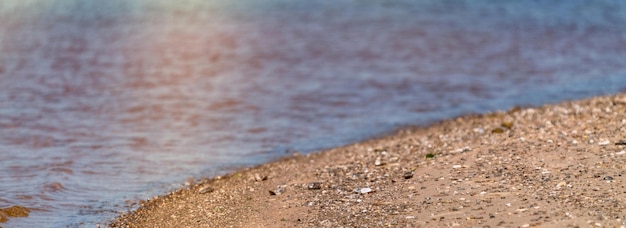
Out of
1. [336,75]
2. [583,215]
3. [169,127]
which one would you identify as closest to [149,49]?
[336,75]

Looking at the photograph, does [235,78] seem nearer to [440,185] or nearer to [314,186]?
[314,186]

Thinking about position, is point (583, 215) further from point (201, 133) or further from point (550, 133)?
point (201, 133)

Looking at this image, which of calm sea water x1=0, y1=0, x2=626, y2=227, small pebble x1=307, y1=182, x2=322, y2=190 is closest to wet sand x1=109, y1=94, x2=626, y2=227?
small pebble x1=307, y1=182, x2=322, y2=190

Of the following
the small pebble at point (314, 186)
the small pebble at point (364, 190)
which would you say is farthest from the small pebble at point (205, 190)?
the small pebble at point (364, 190)

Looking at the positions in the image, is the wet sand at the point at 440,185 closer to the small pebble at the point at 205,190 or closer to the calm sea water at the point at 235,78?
the small pebble at the point at 205,190

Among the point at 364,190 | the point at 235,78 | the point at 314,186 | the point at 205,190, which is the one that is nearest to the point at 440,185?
the point at 364,190

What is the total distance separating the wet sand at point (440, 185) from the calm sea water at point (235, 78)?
0.59 meters

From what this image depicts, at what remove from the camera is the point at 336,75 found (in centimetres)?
1088

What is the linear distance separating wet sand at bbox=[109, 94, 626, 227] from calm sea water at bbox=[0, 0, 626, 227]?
0.59m

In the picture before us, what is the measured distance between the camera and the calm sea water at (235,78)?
6.96 meters

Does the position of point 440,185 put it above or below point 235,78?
below

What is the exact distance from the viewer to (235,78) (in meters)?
10.7

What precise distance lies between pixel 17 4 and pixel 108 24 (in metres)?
2.53

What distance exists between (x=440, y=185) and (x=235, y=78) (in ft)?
19.0
